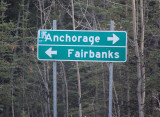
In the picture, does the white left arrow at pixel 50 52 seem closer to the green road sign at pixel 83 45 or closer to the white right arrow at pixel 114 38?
the green road sign at pixel 83 45

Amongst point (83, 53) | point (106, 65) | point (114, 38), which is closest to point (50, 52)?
point (83, 53)

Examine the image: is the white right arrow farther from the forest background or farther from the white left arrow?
the forest background

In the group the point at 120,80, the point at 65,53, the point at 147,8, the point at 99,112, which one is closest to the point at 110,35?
the point at 65,53

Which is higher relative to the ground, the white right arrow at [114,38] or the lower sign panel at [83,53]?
the white right arrow at [114,38]

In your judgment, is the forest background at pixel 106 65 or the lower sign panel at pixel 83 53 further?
the forest background at pixel 106 65

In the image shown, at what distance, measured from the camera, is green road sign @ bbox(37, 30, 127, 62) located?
524 centimetres

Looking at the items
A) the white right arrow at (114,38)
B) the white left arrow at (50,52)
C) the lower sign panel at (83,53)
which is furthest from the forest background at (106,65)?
the white left arrow at (50,52)

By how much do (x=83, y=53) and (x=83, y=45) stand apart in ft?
0.49

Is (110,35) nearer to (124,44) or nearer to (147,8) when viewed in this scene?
(124,44)

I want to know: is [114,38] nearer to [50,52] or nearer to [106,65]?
[50,52]

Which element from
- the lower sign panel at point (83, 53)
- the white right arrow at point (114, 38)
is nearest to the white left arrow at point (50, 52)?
the lower sign panel at point (83, 53)

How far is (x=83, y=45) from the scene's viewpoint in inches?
207

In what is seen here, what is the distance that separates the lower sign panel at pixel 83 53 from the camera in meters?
5.23

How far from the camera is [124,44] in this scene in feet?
17.2
